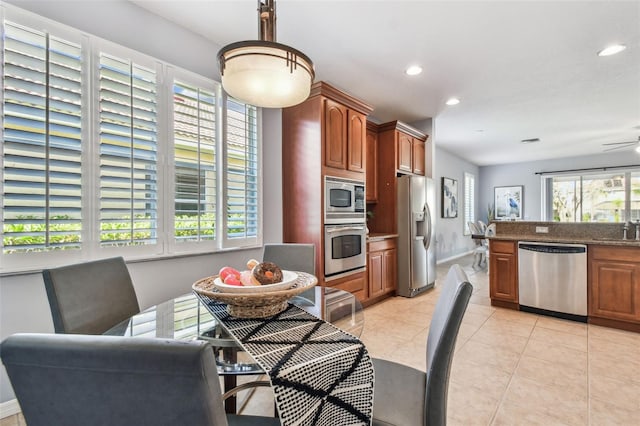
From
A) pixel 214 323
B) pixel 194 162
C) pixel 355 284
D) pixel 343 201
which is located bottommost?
pixel 355 284

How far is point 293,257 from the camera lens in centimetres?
231

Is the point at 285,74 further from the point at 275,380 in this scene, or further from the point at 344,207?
the point at 344,207

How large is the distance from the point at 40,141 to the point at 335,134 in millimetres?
2359

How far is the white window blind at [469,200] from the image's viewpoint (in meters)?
8.12

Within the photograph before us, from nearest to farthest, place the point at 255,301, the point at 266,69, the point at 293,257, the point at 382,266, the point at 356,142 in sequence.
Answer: the point at 255,301 → the point at 266,69 → the point at 293,257 → the point at 356,142 → the point at 382,266

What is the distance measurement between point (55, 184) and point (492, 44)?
3524 mm

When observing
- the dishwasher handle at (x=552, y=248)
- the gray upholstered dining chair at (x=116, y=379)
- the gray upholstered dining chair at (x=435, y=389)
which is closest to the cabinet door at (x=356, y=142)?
the dishwasher handle at (x=552, y=248)

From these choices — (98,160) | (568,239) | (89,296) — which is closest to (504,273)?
(568,239)

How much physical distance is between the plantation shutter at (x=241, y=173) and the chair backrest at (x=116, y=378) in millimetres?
2173

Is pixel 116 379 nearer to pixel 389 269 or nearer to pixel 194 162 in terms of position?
pixel 194 162

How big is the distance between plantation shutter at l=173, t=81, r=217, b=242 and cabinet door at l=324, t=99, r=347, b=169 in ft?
3.65

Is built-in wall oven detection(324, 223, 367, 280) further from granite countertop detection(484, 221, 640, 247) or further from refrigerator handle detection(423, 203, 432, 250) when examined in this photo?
granite countertop detection(484, 221, 640, 247)

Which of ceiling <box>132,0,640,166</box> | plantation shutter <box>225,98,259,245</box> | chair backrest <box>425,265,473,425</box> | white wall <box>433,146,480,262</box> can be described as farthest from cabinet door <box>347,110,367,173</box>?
white wall <box>433,146,480,262</box>

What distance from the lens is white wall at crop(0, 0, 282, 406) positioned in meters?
1.70
